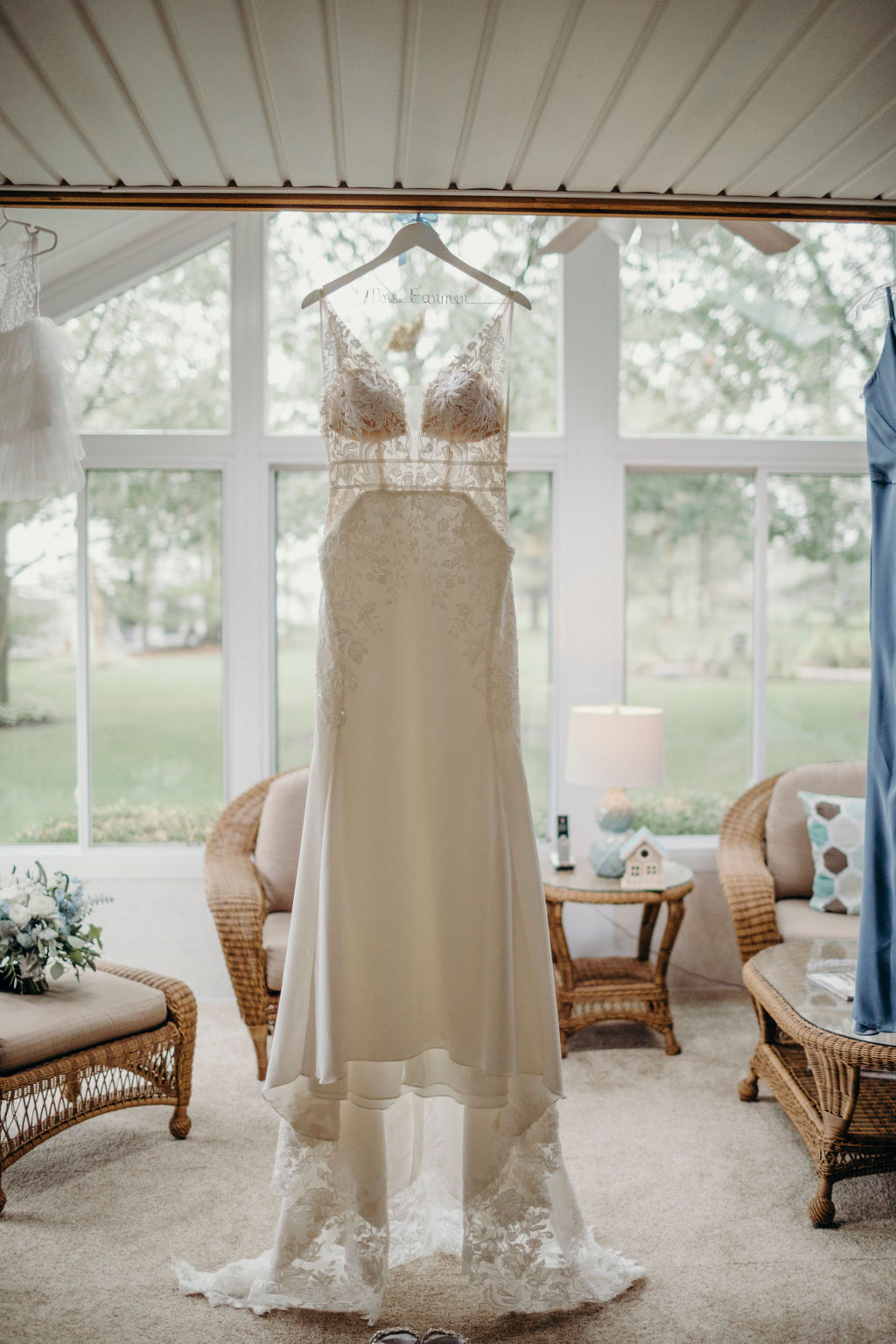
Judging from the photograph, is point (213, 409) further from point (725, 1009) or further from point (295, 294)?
point (725, 1009)

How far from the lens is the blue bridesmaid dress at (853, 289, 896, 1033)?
206cm

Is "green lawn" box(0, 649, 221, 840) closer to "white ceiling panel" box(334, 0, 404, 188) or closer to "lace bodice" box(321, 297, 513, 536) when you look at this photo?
"lace bodice" box(321, 297, 513, 536)

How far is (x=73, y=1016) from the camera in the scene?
2561mm

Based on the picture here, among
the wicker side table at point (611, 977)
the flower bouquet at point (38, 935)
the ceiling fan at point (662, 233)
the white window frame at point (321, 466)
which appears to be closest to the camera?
the flower bouquet at point (38, 935)

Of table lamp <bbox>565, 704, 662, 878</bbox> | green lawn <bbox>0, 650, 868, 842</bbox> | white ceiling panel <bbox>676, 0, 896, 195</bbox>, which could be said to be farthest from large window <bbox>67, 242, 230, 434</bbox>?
white ceiling panel <bbox>676, 0, 896, 195</bbox>

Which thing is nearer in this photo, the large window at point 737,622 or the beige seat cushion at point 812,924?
the beige seat cushion at point 812,924

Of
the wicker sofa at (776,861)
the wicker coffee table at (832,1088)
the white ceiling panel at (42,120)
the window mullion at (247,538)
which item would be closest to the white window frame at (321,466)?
the window mullion at (247,538)

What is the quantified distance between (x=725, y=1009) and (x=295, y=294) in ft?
11.1

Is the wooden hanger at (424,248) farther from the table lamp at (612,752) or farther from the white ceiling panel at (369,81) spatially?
the table lamp at (612,752)

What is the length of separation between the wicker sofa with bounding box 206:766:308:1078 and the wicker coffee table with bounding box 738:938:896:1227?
1465mm

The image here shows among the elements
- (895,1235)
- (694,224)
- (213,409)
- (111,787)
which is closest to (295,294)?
(213,409)

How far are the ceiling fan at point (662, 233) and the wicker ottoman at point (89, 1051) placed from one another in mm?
2531

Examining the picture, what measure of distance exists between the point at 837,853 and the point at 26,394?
9.64 ft

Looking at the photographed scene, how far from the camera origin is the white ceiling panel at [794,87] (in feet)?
4.55
